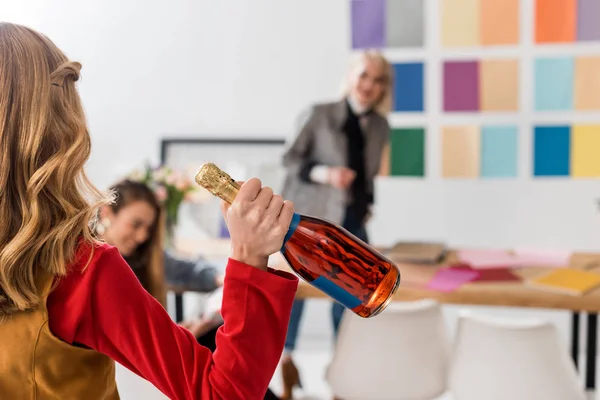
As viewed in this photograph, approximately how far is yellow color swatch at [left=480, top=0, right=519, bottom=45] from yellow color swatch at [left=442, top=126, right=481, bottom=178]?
0.47 m

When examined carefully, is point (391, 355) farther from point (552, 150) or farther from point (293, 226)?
point (552, 150)

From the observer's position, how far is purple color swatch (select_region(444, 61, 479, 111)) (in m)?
3.60

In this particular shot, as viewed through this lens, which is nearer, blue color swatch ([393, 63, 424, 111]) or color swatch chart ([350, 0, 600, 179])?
color swatch chart ([350, 0, 600, 179])

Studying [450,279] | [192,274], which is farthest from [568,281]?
[192,274]

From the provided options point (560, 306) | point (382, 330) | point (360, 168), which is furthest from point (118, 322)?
point (360, 168)

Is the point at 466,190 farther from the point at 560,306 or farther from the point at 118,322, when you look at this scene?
the point at 118,322

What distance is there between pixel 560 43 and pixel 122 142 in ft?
7.98

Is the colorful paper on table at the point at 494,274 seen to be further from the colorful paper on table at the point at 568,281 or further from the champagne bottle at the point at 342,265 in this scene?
the champagne bottle at the point at 342,265

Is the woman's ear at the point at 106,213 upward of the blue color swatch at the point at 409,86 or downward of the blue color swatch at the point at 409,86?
downward

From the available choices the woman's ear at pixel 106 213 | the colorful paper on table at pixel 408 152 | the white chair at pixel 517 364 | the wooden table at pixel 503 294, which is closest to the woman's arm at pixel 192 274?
the wooden table at pixel 503 294

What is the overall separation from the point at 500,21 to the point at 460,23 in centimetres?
20

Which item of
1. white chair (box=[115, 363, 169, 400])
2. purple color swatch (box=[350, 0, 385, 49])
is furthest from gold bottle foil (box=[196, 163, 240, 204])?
purple color swatch (box=[350, 0, 385, 49])

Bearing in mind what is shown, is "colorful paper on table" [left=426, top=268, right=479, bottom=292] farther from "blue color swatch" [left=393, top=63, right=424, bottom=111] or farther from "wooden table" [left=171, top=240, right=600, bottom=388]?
"blue color swatch" [left=393, top=63, right=424, bottom=111]

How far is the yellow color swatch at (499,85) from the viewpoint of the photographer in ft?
11.7
